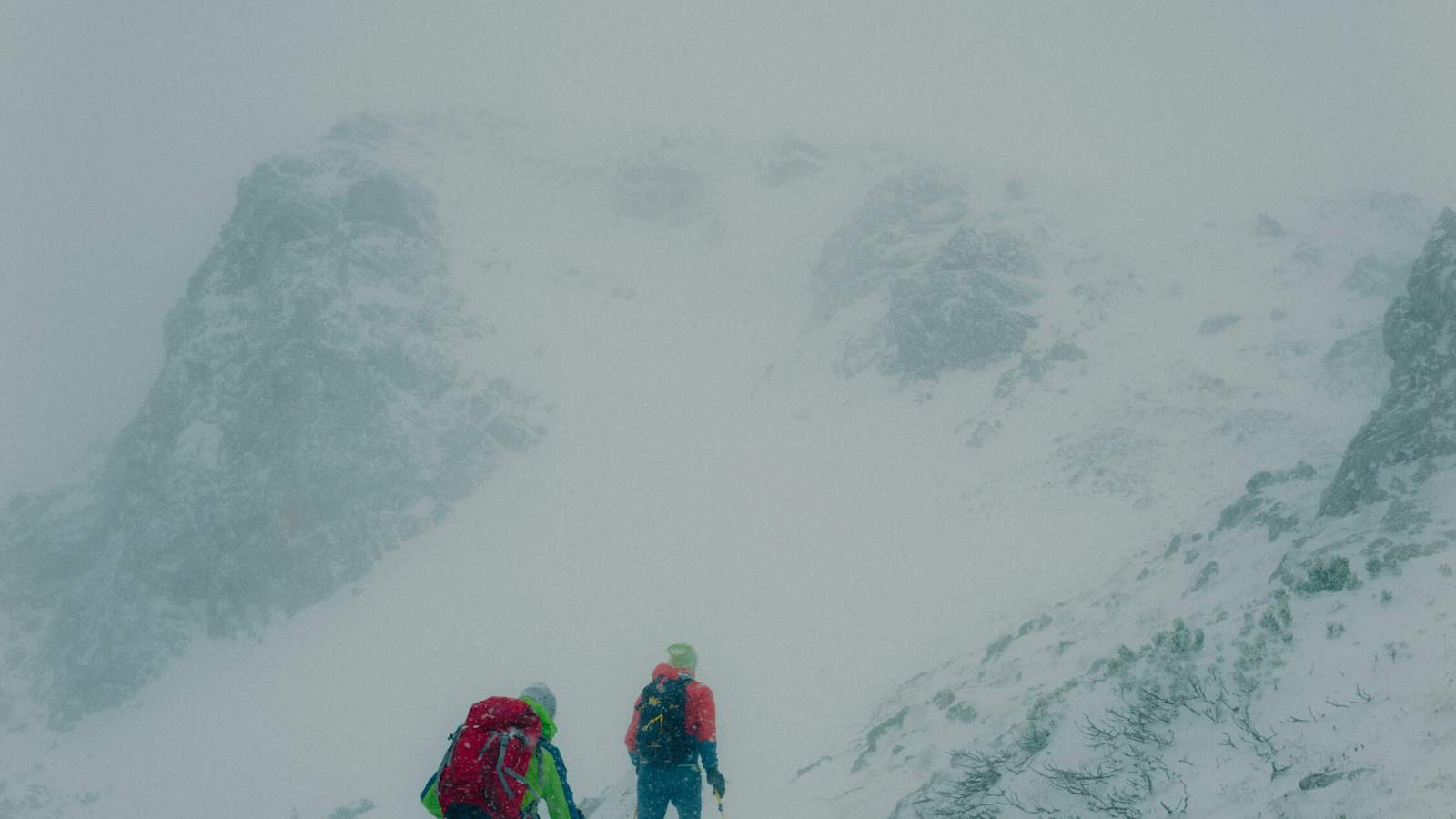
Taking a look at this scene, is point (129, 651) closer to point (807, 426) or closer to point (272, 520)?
point (272, 520)

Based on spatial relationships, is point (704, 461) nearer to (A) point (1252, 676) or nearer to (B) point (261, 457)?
(B) point (261, 457)

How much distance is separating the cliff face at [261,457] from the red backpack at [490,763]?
33660mm

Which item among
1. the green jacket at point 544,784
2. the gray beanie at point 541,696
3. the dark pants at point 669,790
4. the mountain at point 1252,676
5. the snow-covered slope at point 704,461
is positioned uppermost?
the snow-covered slope at point 704,461

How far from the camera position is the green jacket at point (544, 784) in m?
4.34

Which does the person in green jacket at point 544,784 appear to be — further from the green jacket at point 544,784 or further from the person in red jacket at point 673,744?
the person in red jacket at point 673,744

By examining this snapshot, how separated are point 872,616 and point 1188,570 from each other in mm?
10451

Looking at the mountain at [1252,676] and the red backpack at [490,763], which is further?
the mountain at [1252,676]

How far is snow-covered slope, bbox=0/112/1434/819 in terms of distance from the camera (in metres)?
19.5

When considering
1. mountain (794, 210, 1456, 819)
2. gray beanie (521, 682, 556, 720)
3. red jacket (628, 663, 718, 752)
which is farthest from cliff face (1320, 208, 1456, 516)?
gray beanie (521, 682, 556, 720)

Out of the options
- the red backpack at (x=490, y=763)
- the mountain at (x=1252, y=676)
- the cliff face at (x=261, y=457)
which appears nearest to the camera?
the red backpack at (x=490, y=763)

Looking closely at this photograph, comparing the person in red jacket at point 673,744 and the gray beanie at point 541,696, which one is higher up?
the gray beanie at point 541,696

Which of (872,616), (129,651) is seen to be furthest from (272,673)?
(872,616)

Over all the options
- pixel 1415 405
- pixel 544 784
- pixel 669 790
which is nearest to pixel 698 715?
pixel 669 790

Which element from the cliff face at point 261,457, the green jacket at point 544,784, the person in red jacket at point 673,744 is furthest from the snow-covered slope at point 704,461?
the green jacket at point 544,784
